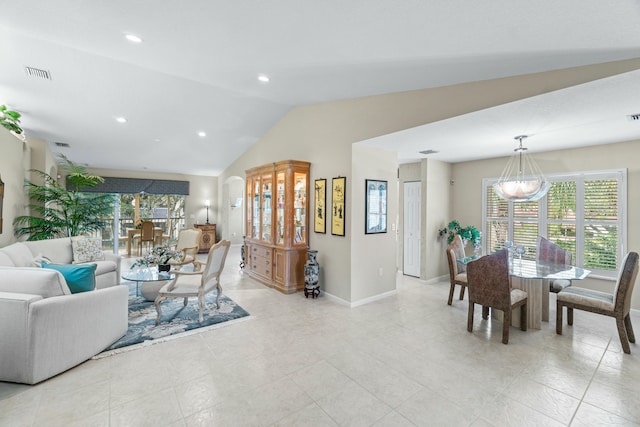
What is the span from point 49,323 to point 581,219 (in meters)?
6.77

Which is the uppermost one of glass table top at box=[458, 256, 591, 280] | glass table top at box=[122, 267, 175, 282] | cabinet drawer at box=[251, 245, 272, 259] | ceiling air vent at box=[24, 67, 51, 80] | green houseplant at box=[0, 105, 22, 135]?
ceiling air vent at box=[24, 67, 51, 80]

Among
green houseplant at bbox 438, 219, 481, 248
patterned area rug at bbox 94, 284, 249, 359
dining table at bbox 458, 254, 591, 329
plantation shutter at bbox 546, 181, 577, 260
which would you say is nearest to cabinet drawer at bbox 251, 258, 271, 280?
patterned area rug at bbox 94, 284, 249, 359

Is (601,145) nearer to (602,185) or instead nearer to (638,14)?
(602,185)

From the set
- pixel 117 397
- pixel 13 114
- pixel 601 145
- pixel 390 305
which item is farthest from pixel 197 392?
pixel 601 145

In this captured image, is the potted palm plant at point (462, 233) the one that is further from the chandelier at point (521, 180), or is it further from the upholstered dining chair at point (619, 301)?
the upholstered dining chair at point (619, 301)

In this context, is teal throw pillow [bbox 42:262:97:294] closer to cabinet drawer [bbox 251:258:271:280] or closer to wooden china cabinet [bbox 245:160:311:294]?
wooden china cabinet [bbox 245:160:311:294]

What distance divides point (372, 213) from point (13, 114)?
5.59 m

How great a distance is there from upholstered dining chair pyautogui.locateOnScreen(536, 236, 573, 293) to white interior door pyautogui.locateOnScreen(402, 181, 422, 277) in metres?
2.03

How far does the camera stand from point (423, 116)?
132 inches

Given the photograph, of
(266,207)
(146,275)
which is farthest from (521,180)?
(146,275)

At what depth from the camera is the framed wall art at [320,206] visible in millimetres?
4785

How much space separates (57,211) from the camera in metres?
5.30

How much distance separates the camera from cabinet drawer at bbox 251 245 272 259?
5.34 m

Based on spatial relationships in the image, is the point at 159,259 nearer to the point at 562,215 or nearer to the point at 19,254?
the point at 19,254
